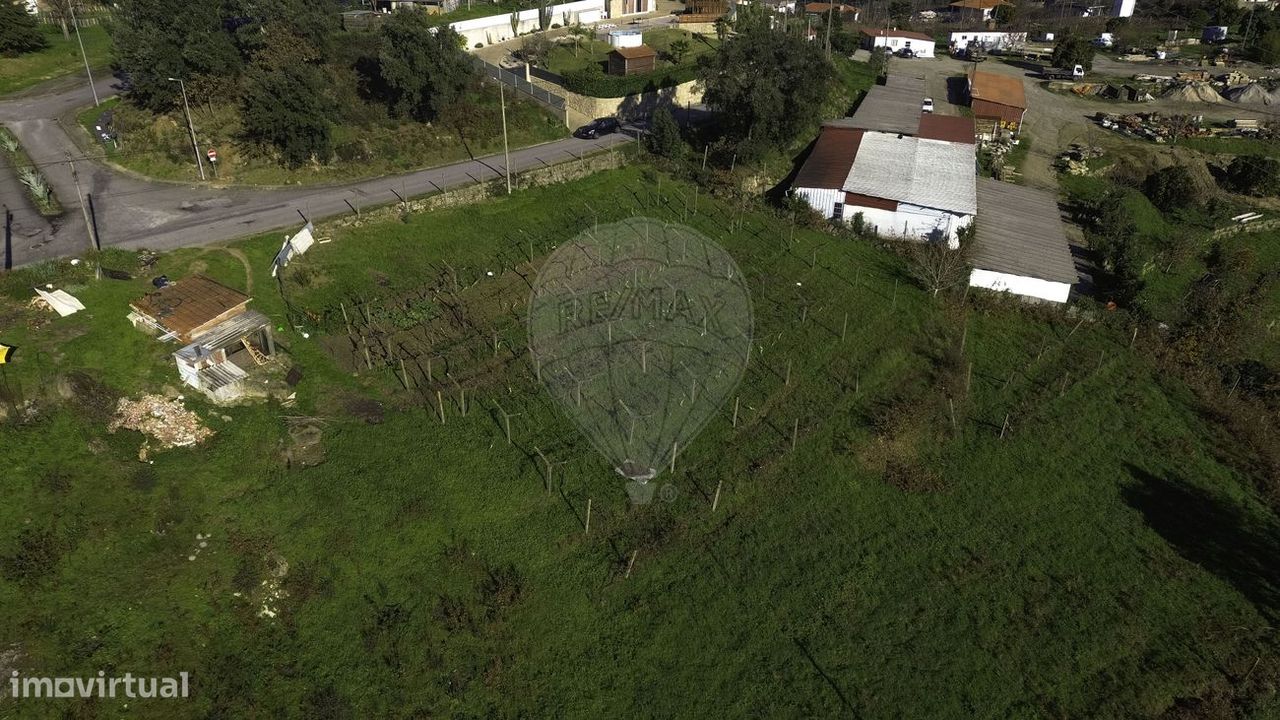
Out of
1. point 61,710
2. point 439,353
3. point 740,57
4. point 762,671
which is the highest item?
point 740,57

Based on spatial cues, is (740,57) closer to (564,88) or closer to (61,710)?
(564,88)

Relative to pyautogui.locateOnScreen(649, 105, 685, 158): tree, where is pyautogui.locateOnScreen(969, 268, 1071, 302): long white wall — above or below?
below

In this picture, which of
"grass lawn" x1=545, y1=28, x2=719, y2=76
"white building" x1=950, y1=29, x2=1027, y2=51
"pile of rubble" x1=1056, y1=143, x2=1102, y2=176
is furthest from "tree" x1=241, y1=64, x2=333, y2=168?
"white building" x1=950, y1=29, x2=1027, y2=51

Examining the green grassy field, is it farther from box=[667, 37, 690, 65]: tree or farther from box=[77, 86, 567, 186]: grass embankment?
box=[667, 37, 690, 65]: tree

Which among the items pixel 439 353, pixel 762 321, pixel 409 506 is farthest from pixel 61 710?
pixel 762 321

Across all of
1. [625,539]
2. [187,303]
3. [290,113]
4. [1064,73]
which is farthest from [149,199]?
[1064,73]

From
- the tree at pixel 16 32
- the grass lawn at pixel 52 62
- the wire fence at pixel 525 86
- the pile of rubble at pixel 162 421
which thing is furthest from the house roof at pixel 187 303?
the tree at pixel 16 32
